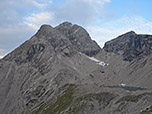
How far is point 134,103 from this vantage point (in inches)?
3915

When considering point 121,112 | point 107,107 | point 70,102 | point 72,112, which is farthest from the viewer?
point 70,102

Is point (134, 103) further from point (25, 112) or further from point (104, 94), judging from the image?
point (25, 112)

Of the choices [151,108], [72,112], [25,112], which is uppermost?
[25,112]

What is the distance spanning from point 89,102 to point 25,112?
101770mm

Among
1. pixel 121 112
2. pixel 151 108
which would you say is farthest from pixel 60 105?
pixel 151 108

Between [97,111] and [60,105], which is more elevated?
[60,105]

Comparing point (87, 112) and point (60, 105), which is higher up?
point (60, 105)

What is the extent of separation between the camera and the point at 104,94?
126m

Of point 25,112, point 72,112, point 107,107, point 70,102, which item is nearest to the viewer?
point 107,107

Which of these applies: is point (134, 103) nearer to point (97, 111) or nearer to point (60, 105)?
point (97, 111)

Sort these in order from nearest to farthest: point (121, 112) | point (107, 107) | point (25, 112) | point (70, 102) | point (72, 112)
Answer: point (121, 112) → point (107, 107) → point (72, 112) → point (70, 102) → point (25, 112)

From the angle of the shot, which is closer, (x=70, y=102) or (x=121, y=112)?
(x=121, y=112)

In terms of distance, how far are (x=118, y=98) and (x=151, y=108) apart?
39608mm

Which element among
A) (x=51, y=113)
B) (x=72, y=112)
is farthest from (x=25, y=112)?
(x=72, y=112)
